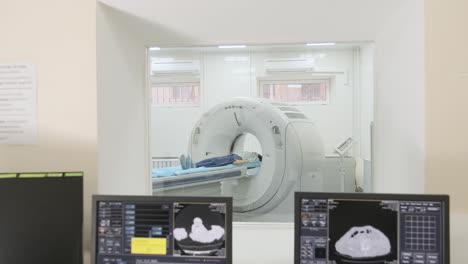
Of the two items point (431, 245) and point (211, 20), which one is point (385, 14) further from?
point (431, 245)

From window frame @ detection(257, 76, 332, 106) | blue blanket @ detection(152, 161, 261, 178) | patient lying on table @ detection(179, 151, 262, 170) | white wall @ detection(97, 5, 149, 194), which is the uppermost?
window frame @ detection(257, 76, 332, 106)

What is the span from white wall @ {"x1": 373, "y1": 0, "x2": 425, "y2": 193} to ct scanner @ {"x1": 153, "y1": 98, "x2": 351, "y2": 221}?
51.2 inches

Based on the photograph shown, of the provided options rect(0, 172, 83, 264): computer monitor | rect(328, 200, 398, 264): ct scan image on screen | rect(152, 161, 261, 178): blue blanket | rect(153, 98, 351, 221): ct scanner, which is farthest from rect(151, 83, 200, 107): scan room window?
rect(328, 200, 398, 264): ct scan image on screen

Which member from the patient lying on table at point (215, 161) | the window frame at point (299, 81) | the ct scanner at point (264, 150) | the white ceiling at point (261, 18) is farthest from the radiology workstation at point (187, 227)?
the window frame at point (299, 81)

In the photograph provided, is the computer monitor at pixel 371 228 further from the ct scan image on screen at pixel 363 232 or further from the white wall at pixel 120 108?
the white wall at pixel 120 108

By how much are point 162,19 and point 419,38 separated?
95 cm

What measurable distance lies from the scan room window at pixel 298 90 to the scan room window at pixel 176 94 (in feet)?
2.87

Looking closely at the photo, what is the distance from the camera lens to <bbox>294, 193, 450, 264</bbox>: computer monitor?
0.99 metres

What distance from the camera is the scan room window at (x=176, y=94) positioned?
15.2ft

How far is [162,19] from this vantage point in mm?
1405

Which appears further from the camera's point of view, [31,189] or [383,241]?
[31,189]

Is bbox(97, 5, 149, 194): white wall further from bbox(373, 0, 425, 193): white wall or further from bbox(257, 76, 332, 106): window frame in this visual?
bbox(257, 76, 332, 106): window frame

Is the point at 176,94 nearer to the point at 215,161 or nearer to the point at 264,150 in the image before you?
the point at 215,161

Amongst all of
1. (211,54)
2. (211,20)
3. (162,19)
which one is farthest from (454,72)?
(211,54)
